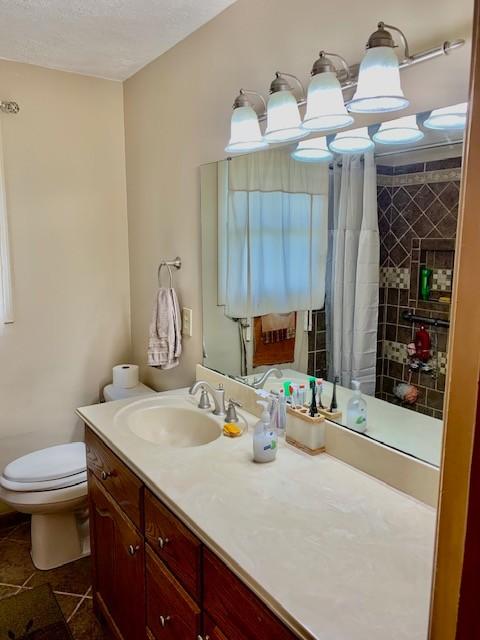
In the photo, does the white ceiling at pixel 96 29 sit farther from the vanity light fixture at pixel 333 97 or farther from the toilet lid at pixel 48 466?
the toilet lid at pixel 48 466

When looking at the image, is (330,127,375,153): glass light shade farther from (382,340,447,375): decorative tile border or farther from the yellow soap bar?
the yellow soap bar

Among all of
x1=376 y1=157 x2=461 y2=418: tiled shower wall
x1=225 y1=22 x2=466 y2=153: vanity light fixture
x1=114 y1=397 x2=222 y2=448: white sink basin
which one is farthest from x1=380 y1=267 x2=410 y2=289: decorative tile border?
x1=114 y1=397 x2=222 y2=448: white sink basin

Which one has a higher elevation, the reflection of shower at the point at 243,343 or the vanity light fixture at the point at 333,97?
the vanity light fixture at the point at 333,97

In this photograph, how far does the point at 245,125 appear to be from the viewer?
169 cm

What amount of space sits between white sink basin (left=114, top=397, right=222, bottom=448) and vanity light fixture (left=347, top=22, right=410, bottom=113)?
1.18 m

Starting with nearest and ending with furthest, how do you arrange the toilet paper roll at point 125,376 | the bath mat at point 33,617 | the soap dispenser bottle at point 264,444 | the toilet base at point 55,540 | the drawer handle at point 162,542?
Result: 1. the drawer handle at point 162,542
2. the soap dispenser bottle at point 264,444
3. the bath mat at point 33,617
4. the toilet base at point 55,540
5. the toilet paper roll at point 125,376

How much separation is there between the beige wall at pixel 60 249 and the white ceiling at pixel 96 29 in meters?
0.18

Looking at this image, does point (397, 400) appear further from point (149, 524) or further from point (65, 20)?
point (65, 20)

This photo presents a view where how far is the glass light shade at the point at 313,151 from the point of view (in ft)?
4.97

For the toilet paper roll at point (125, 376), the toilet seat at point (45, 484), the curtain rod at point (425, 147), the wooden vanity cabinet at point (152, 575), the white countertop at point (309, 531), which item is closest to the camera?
the white countertop at point (309, 531)

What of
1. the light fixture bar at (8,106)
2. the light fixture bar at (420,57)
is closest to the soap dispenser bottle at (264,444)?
the light fixture bar at (420,57)

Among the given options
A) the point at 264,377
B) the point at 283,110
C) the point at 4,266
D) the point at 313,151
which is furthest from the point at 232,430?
the point at 4,266

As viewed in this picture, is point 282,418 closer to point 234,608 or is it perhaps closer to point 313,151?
point 234,608

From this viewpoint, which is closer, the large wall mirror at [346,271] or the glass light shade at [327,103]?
the large wall mirror at [346,271]
